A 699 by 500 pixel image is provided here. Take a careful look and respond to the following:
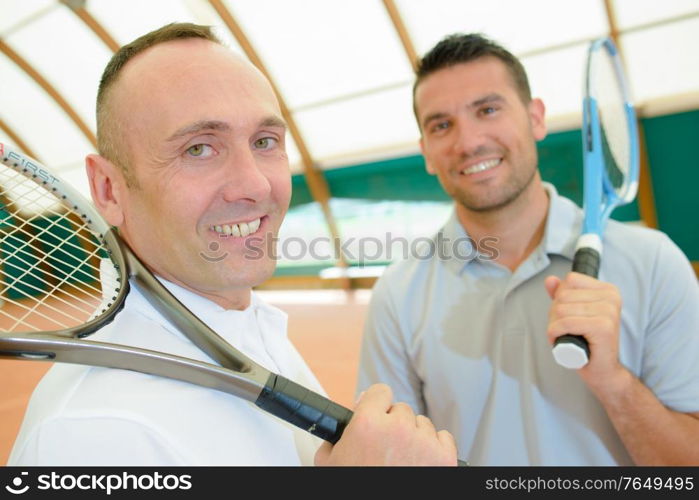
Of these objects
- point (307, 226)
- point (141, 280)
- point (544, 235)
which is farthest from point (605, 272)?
point (307, 226)

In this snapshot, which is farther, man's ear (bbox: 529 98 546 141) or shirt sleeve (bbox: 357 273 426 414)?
man's ear (bbox: 529 98 546 141)

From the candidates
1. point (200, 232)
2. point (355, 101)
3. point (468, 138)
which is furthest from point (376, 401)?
point (355, 101)

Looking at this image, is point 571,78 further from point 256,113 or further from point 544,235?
point 256,113

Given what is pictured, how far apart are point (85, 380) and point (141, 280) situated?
0.86 feet

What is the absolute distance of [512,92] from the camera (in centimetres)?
195

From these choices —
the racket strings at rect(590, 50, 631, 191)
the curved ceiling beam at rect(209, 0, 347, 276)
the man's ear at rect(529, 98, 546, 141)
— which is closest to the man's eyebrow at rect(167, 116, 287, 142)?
the man's ear at rect(529, 98, 546, 141)

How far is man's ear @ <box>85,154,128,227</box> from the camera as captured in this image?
1191 millimetres

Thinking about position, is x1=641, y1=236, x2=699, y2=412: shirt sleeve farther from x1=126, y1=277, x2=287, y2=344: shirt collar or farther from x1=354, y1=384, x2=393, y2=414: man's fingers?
x1=126, y1=277, x2=287, y2=344: shirt collar

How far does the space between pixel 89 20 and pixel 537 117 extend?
9058mm

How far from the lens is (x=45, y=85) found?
32.6 feet

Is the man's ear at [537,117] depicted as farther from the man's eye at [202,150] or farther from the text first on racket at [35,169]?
the text first on racket at [35,169]

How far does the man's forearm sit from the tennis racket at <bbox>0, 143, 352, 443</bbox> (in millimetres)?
889

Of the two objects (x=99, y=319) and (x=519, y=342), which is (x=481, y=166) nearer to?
(x=519, y=342)

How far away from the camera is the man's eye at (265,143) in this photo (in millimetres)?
1218
